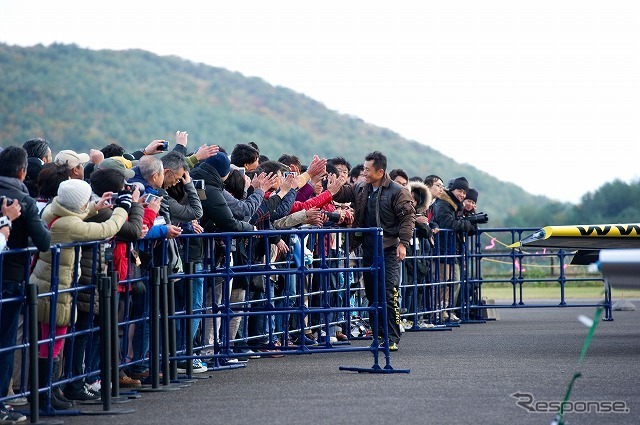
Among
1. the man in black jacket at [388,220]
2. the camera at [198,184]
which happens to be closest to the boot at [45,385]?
the camera at [198,184]

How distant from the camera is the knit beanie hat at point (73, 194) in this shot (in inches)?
405

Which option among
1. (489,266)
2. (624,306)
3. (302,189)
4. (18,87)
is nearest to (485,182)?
(18,87)

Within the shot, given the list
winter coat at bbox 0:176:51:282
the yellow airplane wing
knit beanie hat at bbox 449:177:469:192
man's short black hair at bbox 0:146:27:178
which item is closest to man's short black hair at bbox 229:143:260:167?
the yellow airplane wing

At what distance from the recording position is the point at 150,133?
112688mm

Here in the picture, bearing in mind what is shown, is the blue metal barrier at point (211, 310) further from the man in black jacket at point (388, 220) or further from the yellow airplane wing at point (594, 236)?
the yellow airplane wing at point (594, 236)

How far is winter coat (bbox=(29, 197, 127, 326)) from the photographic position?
10.1 meters

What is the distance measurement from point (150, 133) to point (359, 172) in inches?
3721

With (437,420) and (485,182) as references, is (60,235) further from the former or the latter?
(485,182)

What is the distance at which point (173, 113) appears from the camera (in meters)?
119

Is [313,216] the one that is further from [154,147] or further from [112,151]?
[112,151]

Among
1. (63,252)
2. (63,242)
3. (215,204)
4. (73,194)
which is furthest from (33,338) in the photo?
(215,204)

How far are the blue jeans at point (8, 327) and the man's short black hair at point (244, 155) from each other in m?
5.59

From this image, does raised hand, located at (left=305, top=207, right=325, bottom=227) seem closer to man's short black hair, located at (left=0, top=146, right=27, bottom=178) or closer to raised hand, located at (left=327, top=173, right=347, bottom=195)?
raised hand, located at (left=327, top=173, right=347, bottom=195)

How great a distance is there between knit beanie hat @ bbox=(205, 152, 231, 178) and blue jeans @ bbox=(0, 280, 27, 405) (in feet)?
13.4
